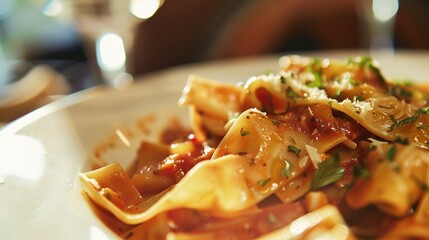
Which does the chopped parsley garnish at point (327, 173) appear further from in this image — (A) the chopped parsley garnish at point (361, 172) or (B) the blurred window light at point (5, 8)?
(B) the blurred window light at point (5, 8)

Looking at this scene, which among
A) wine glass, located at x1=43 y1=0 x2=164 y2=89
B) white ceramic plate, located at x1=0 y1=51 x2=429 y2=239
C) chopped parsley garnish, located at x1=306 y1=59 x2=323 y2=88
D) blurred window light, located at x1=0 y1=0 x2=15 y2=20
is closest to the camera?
white ceramic plate, located at x1=0 y1=51 x2=429 y2=239

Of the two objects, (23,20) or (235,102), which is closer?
(235,102)

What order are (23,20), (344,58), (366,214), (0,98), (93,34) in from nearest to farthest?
(366,214) → (0,98) → (344,58) → (93,34) → (23,20)

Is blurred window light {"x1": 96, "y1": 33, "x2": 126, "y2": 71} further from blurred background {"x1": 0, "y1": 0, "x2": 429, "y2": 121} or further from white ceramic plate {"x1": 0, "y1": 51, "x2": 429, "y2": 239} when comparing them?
white ceramic plate {"x1": 0, "y1": 51, "x2": 429, "y2": 239}

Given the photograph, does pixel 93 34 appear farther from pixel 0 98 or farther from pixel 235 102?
pixel 235 102

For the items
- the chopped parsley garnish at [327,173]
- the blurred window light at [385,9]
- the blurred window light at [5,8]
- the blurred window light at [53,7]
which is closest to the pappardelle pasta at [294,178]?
the chopped parsley garnish at [327,173]

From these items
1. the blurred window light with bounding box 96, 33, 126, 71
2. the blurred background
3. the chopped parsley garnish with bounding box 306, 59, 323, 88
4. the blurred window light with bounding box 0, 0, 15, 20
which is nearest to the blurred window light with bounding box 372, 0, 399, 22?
the blurred background

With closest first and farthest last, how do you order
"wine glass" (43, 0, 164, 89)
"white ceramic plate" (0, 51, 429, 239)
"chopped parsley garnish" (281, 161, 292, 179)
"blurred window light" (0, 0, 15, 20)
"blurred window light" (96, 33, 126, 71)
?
"white ceramic plate" (0, 51, 429, 239), "chopped parsley garnish" (281, 161, 292, 179), "wine glass" (43, 0, 164, 89), "blurred window light" (96, 33, 126, 71), "blurred window light" (0, 0, 15, 20)

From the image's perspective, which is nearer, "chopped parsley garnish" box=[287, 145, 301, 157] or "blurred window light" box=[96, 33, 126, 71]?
"chopped parsley garnish" box=[287, 145, 301, 157]

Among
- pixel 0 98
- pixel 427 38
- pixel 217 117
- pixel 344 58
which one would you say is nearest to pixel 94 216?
pixel 217 117
